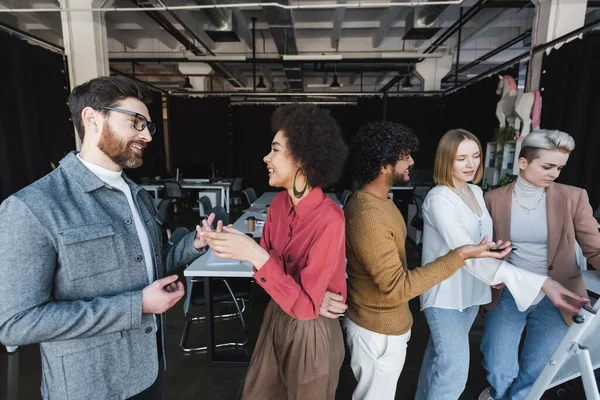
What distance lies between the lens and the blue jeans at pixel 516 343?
1817 mm

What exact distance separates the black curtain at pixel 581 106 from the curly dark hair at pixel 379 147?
336 cm

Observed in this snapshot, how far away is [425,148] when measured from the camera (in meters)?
9.87

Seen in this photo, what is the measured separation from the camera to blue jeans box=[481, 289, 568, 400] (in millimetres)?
1817

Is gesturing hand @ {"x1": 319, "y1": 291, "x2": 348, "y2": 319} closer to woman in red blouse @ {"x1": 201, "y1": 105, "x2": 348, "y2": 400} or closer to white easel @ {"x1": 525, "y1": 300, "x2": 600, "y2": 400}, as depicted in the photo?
woman in red blouse @ {"x1": 201, "y1": 105, "x2": 348, "y2": 400}

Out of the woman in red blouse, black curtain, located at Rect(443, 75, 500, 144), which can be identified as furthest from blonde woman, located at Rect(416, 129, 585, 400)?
black curtain, located at Rect(443, 75, 500, 144)

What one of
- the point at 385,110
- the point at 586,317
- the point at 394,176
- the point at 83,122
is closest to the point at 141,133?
the point at 83,122

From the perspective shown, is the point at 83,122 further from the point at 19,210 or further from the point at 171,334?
the point at 171,334

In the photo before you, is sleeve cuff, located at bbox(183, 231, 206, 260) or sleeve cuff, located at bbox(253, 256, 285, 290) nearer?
sleeve cuff, located at bbox(253, 256, 285, 290)

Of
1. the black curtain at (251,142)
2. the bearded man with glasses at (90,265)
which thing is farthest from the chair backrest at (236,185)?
the bearded man with glasses at (90,265)

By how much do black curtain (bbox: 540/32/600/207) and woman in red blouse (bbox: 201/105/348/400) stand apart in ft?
12.1

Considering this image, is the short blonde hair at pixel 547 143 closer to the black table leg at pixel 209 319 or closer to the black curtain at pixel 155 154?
the black table leg at pixel 209 319

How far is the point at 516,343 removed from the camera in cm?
191

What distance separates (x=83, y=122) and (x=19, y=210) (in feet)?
1.14

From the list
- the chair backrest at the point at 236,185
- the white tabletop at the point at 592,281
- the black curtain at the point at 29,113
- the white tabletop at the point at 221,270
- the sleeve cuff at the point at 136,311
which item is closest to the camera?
the sleeve cuff at the point at 136,311
